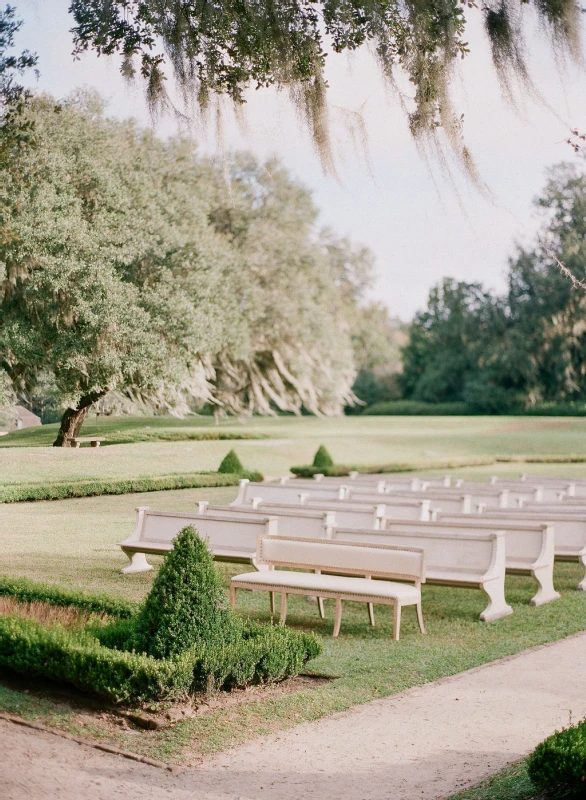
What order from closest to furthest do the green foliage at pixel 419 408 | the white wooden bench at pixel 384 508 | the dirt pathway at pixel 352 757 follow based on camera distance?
the dirt pathway at pixel 352 757, the white wooden bench at pixel 384 508, the green foliage at pixel 419 408

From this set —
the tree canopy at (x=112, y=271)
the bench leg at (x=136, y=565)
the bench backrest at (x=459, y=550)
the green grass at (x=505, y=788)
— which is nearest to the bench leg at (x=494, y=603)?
the bench backrest at (x=459, y=550)

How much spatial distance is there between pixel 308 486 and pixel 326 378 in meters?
8.02

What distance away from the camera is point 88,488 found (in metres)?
11.6

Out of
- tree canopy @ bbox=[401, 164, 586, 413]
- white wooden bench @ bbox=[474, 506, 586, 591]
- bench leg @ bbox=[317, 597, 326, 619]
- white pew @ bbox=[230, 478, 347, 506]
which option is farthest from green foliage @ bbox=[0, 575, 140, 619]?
tree canopy @ bbox=[401, 164, 586, 413]

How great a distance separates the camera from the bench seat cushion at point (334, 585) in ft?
22.6

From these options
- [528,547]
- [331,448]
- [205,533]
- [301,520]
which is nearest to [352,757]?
[528,547]

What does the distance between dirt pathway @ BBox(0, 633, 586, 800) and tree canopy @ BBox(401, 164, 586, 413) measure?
19.8 m

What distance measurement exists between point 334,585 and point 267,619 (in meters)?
1.18

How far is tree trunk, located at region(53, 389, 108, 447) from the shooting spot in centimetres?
1097

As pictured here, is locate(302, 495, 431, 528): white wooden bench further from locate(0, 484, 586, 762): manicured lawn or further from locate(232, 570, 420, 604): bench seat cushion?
locate(232, 570, 420, 604): bench seat cushion

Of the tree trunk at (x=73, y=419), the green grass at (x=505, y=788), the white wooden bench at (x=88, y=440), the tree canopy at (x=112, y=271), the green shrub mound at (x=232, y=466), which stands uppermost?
the tree canopy at (x=112, y=271)

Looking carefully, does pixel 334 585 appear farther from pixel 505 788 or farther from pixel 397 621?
pixel 505 788

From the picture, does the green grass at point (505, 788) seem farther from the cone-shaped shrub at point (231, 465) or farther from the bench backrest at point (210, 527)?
the cone-shaped shrub at point (231, 465)

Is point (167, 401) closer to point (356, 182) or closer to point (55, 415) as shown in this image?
point (55, 415)
